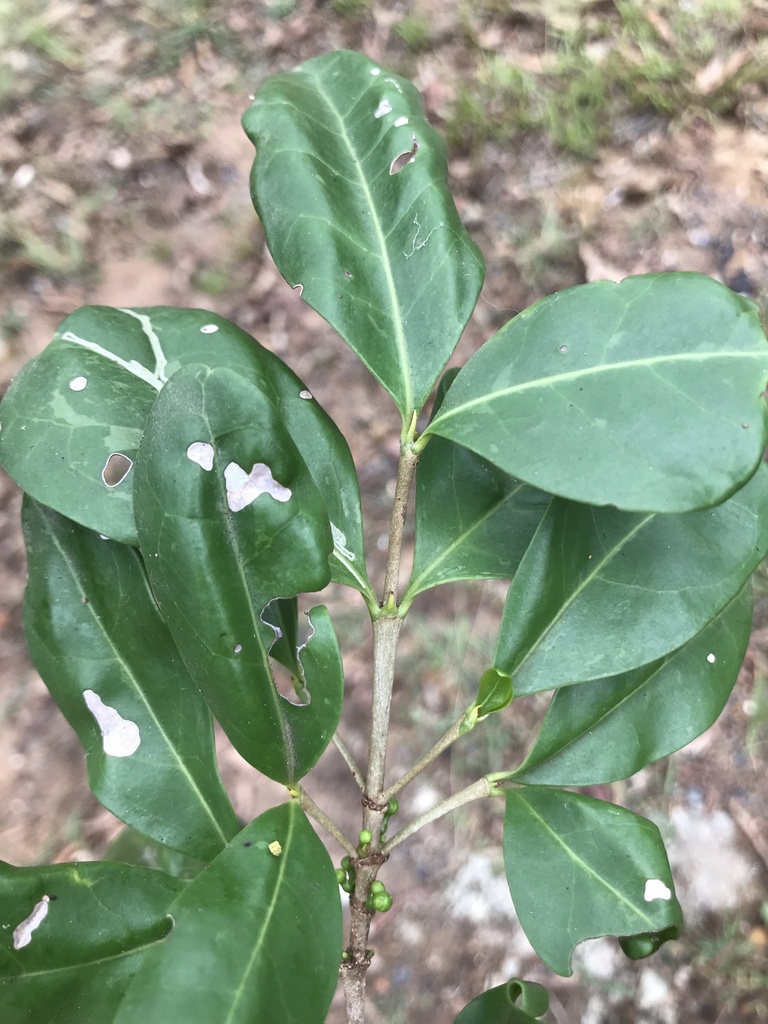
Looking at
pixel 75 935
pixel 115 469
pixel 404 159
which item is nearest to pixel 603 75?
pixel 404 159

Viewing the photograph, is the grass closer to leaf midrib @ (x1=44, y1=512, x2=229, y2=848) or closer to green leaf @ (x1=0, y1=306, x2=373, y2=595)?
green leaf @ (x1=0, y1=306, x2=373, y2=595)

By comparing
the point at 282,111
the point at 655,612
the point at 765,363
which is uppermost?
the point at 282,111

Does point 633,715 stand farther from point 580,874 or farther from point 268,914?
point 268,914

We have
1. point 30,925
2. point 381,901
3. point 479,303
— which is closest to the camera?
point 30,925

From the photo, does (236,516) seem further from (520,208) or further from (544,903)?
(520,208)

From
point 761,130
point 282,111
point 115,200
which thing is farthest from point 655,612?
point 115,200

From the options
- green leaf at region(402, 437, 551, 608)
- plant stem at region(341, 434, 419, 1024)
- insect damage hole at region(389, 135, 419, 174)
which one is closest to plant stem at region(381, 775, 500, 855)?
plant stem at region(341, 434, 419, 1024)

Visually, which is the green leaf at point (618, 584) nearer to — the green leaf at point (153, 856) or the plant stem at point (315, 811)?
the plant stem at point (315, 811)

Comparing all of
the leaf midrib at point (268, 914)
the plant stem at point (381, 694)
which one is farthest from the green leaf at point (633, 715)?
the leaf midrib at point (268, 914)
